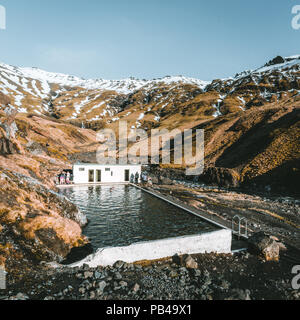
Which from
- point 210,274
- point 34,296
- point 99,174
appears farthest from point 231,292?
point 99,174

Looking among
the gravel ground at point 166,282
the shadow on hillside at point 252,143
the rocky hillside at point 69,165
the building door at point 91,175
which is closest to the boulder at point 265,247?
the gravel ground at point 166,282

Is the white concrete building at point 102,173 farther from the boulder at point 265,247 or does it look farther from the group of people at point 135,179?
the boulder at point 265,247

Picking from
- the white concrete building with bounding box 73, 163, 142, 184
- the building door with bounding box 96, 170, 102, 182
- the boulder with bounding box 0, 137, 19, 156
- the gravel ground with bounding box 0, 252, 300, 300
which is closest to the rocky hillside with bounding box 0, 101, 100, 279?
the gravel ground with bounding box 0, 252, 300, 300

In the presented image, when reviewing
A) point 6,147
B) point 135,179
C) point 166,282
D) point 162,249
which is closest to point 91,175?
point 135,179

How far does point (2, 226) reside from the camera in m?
11.4

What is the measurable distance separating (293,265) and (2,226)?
715 inches

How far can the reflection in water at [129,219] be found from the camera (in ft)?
49.5

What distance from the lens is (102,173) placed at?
3453 cm

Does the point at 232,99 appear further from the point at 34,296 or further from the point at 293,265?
the point at 34,296

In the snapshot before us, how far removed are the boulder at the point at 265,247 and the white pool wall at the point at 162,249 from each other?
1774 millimetres

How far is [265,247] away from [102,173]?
2625 cm

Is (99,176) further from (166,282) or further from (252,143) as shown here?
(252,143)

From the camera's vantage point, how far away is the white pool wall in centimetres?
1177

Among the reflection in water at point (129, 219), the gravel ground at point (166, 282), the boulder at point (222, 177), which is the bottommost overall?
the gravel ground at point (166, 282)
